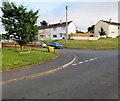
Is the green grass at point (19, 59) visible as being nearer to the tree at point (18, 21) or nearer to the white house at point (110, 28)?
the tree at point (18, 21)

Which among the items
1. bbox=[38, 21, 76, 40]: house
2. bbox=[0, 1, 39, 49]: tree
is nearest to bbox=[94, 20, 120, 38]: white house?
bbox=[38, 21, 76, 40]: house

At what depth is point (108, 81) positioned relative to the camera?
19.1 feet

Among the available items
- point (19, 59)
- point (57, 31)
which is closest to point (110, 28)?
point (57, 31)

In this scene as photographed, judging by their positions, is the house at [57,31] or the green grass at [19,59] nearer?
the green grass at [19,59]

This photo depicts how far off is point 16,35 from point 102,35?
47997 millimetres

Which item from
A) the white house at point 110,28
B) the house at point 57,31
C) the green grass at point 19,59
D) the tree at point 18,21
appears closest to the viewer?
the green grass at point 19,59

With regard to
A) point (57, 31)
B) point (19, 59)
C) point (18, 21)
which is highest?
point (57, 31)

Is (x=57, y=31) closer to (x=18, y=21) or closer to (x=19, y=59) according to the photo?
(x=18, y=21)

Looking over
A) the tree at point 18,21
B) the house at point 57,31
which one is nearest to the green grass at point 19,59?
the tree at point 18,21

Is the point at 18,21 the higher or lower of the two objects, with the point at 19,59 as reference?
higher

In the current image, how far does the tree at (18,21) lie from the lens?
15.1 metres

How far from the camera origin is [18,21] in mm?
15492

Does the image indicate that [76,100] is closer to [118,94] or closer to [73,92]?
[73,92]

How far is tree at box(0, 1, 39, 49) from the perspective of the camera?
15.1 meters
